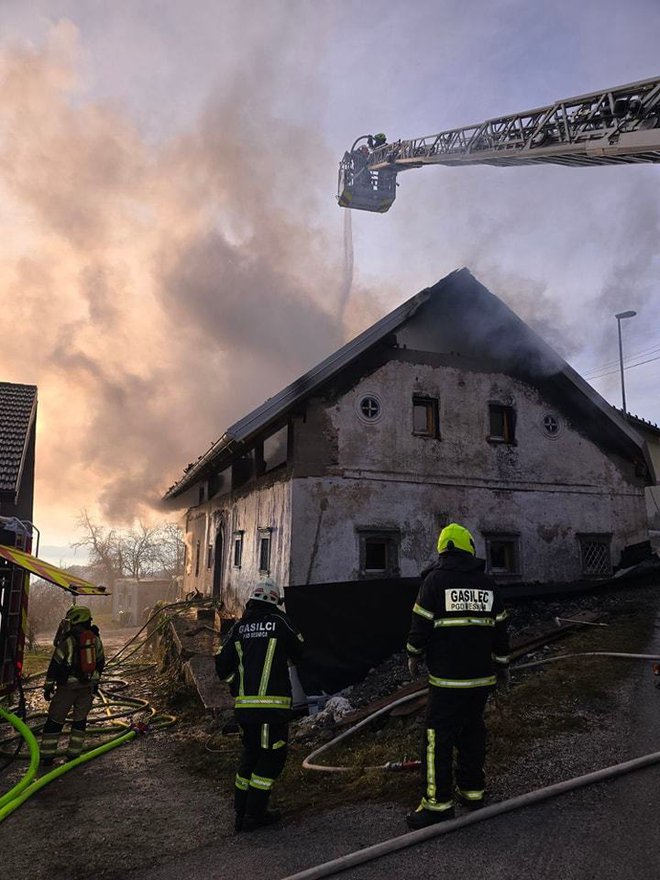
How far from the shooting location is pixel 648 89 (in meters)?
7.64

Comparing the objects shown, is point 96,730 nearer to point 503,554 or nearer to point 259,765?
point 259,765

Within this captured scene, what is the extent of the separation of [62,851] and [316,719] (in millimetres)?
3646

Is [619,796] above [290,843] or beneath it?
above

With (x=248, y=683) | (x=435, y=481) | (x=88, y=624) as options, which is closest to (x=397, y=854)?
(x=248, y=683)

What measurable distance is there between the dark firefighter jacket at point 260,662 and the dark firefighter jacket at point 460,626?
1050 millimetres

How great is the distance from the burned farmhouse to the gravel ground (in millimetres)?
4248

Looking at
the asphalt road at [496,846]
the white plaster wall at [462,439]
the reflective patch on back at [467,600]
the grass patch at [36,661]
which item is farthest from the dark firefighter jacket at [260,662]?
the grass patch at [36,661]

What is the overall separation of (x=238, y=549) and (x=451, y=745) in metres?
9.87

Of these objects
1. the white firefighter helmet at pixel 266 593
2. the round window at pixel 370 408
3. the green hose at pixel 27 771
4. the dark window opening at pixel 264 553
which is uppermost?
the round window at pixel 370 408

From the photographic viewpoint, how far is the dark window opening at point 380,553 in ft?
33.2

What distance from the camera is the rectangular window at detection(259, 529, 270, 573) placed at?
10797 millimetres

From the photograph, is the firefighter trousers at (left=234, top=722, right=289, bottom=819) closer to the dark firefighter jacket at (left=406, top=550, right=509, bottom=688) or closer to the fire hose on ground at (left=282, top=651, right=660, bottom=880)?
the fire hose on ground at (left=282, top=651, right=660, bottom=880)

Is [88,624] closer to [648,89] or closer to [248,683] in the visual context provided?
[248,683]

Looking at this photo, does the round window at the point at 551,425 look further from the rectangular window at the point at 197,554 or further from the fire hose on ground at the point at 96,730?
Result: the rectangular window at the point at 197,554
